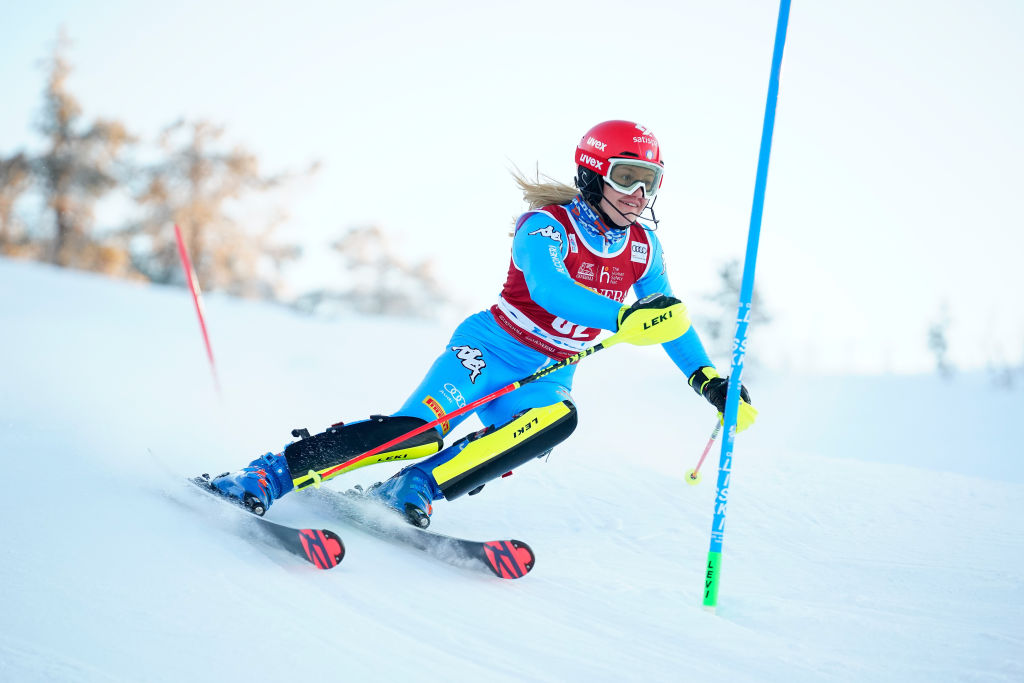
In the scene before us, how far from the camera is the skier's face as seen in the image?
3512mm

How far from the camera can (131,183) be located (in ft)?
87.6

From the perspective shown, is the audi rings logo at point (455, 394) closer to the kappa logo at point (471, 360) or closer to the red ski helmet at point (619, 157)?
the kappa logo at point (471, 360)

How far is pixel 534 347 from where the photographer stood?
3744 millimetres

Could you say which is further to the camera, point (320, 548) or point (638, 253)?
point (638, 253)

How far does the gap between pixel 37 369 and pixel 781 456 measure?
5.10 meters

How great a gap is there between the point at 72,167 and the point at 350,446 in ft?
89.2

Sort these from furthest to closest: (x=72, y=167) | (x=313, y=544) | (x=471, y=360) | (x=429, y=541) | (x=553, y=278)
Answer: (x=72, y=167) < (x=471, y=360) < (x=553, y=278) < (x=429, y=541) < (x=313, y=544)

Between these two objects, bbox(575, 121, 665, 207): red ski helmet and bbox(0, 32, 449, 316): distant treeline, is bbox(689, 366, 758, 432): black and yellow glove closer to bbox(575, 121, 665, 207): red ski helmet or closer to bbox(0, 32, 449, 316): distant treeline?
bbox(575, 121, 665, 207): red ski helmet

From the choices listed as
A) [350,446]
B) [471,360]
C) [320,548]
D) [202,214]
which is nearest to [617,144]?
[471,360]

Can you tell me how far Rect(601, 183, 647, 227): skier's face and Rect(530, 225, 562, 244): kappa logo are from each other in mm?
294

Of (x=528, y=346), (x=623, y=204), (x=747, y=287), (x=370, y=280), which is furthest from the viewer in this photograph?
(x=370, y=280)

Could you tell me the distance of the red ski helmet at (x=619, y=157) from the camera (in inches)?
136

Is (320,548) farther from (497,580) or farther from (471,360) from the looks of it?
(471,360)

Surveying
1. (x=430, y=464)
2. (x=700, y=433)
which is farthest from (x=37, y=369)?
(x=700, y=433)
